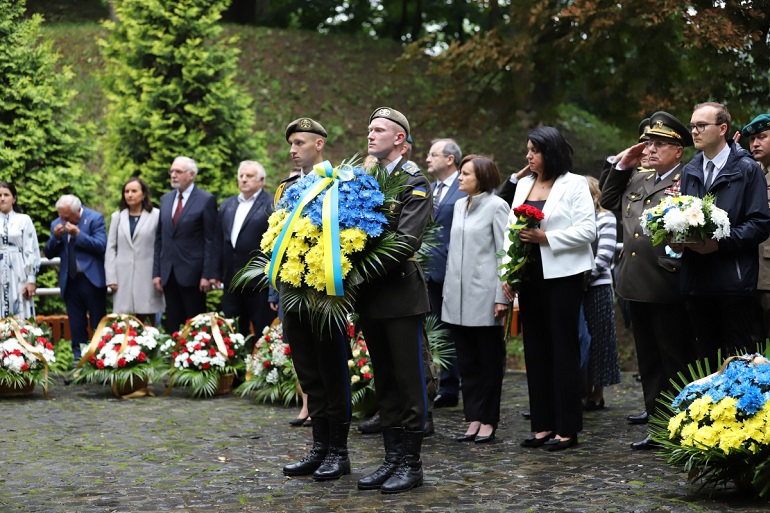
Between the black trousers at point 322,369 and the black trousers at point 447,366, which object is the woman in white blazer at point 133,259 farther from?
the black trousers at point 322,369

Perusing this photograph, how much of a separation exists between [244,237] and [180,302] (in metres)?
1.42

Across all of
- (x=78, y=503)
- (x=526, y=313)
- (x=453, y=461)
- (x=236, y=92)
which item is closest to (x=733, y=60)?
(x=236, y=92)

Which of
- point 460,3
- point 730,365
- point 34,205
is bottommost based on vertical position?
point 730,365

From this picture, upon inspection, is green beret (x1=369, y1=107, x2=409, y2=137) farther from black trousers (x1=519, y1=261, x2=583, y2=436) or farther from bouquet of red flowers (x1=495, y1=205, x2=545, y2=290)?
black trousers (x1=519, y1=261, x2=583, y2=436)

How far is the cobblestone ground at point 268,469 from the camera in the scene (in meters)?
5.53

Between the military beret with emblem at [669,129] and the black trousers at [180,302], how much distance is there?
551cm

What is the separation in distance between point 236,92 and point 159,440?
293 inches

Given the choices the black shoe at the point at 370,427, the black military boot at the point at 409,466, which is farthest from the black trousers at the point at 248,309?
the black military boot at the point at 409,466

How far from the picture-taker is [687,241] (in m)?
6.15

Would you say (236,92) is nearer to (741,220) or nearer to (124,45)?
(124,45)

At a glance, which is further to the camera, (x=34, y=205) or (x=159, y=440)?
(x=34, y=205)

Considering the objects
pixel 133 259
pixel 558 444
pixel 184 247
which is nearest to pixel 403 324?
pixel 558 444

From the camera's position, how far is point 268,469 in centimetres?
651

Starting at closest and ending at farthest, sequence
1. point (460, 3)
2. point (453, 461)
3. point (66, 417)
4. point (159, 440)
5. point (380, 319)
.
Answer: point (380, 319) → point (453, 461) → point (159, 440) → point (66, 417) → point (460, 3)
